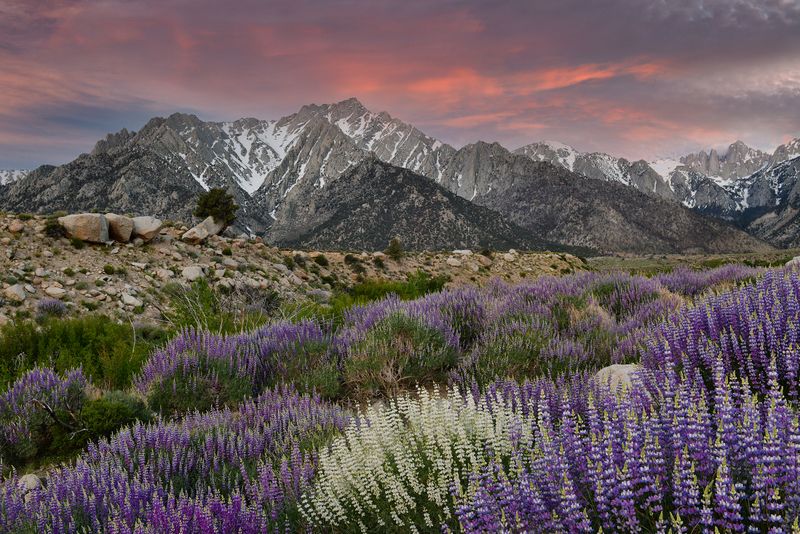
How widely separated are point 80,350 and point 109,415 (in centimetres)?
A: 434

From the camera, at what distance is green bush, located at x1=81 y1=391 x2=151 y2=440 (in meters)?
5.35

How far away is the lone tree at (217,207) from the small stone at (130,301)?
1513 centimetres

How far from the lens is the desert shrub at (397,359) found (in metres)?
6.34

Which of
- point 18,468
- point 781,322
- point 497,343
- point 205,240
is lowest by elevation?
point 18,468

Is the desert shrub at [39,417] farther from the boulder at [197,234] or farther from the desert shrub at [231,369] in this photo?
the boulder at [197,234]

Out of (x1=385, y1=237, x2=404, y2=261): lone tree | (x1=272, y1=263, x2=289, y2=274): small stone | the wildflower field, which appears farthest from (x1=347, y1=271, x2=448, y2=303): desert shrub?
(x1=385, y1=237, x2=404, y2=261): lone tree

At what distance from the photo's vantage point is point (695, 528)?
215 cm

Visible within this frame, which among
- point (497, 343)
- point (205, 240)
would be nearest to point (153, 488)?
point (497, 343)

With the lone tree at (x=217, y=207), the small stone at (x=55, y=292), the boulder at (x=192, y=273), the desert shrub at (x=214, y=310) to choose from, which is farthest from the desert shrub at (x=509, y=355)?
the lone tree at (x=217, y=207)

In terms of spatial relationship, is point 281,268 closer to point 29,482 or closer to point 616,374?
point 29,482

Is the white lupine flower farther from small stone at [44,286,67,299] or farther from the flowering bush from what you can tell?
small stone at [44,286,67,299]

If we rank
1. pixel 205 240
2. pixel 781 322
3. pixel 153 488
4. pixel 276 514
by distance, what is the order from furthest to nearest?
pixel 205 240
pixel 781 322
pixel 153 488
pixel 276 514

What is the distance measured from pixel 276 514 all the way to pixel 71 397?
4.09m

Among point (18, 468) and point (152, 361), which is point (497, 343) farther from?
point (18, 468)
